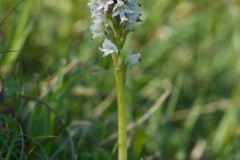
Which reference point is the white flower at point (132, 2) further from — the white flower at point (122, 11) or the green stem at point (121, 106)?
the green stem at point (121, 106)

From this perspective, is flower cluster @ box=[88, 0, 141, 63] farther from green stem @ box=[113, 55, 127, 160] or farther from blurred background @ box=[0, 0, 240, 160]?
blurred background @ box=[0, 0, 240, 160]

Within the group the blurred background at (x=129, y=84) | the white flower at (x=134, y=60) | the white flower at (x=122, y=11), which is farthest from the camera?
the blurred background at (x=129, y=84)

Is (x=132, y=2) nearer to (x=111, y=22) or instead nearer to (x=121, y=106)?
(x=111, y=22)

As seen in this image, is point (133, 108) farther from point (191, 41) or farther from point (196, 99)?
point (191, 41)

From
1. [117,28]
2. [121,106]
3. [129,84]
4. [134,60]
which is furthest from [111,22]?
[129,84]

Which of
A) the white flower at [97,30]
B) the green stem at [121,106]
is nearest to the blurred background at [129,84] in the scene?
the green stem at [121,106]

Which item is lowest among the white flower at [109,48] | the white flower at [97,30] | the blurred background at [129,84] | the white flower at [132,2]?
the white flower at [109,48]
